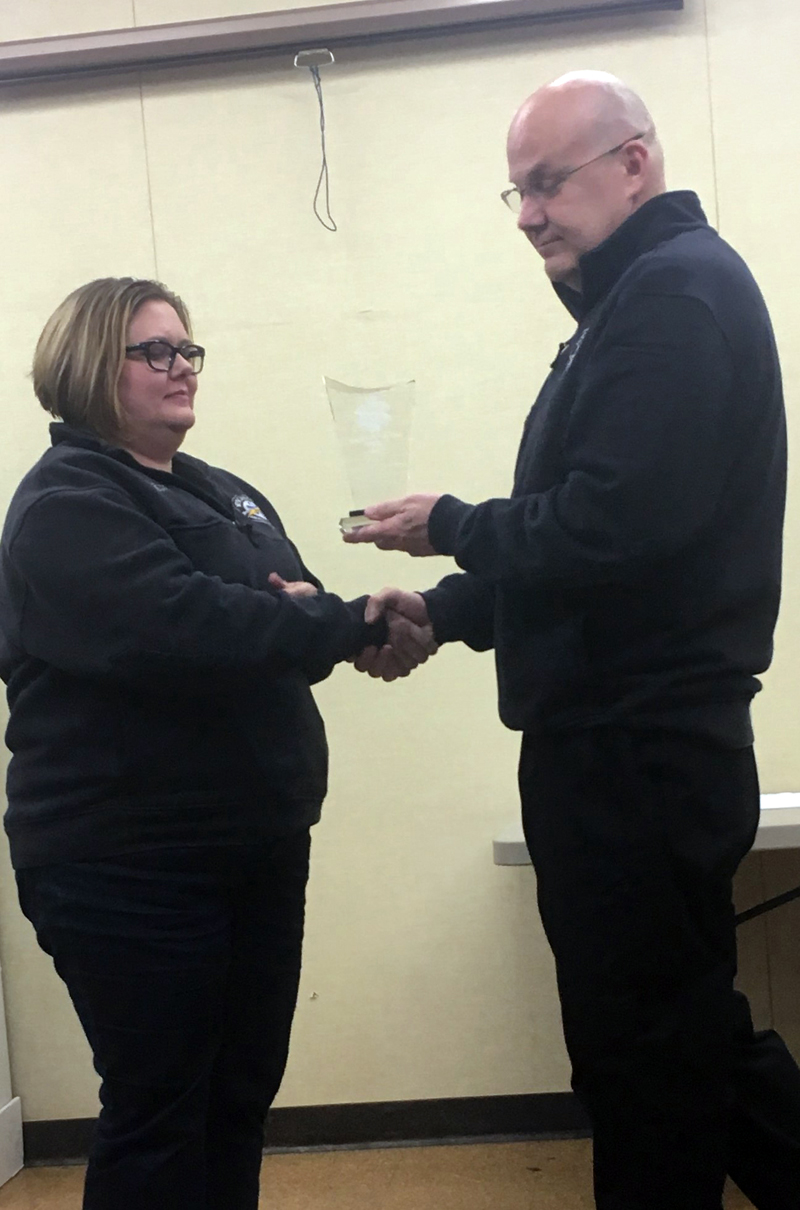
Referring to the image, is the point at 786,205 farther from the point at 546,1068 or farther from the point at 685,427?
the point at 546,1068

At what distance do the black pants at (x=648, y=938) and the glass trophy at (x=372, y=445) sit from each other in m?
0.44

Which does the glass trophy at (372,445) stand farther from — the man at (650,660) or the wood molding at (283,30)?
the wood molding at (283,30)

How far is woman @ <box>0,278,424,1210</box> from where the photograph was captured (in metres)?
1.32

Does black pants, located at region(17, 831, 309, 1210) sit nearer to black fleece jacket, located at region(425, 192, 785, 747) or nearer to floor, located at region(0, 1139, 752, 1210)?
black fleece jacket, located at region(425, 192, 785, 747)

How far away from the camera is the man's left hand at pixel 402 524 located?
1.44 meters

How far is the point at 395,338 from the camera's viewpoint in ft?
7.89

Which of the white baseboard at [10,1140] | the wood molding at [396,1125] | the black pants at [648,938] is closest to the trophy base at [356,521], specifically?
the black pants at [648,938]

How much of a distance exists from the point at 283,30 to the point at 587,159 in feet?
4.10

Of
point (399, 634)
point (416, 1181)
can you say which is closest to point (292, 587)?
point (399, 634)

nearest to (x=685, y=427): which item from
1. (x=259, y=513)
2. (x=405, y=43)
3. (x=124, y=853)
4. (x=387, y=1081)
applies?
(x=259, y=513)

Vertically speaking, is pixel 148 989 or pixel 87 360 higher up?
pixel 87 360

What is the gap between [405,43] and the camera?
7.79ft

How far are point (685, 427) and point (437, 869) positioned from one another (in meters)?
1.45

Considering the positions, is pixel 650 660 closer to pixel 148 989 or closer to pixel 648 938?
pixel 648 938
